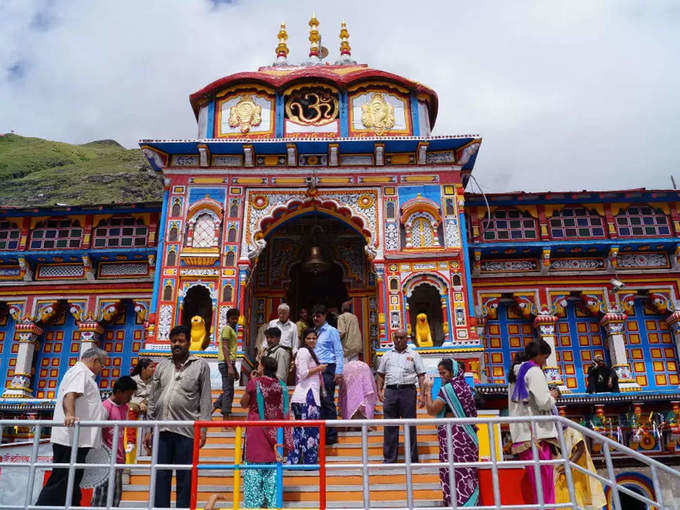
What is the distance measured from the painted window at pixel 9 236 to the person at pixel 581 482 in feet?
46.2

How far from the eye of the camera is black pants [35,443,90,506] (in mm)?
5133

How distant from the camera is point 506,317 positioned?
15.0 metres

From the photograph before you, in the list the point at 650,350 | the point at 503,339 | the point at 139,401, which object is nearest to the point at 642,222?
the point at 650,350

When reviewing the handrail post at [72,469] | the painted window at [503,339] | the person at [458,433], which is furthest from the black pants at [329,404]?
the painted window at [503,339]

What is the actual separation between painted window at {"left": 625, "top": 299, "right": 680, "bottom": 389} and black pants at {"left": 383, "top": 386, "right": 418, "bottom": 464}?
8971 millimetres

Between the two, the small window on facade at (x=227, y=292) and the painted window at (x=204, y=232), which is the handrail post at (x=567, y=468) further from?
the painted window at (x=204, y=232)

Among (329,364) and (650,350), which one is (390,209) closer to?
(329,364)

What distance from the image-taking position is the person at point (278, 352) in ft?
25.0

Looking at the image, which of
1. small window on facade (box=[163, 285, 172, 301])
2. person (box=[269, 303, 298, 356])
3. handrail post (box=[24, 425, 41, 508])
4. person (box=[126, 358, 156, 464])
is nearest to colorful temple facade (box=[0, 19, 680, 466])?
small window on facade (box=[163, 285, 172, 301])

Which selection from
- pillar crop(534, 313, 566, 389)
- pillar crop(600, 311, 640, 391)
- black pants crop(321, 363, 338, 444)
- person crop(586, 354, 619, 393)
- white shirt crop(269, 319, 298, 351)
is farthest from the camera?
pillar crop(534, 313, 566, 389)

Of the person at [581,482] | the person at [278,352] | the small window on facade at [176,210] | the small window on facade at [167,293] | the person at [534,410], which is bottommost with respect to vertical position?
the person at [581,482]

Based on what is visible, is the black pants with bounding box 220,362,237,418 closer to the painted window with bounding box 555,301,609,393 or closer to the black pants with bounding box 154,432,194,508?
the black pants with bounding box 154,432,194,508

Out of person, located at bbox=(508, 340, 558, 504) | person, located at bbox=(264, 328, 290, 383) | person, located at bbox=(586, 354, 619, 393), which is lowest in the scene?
person, located at bbox=(508, 340, 558, 504)

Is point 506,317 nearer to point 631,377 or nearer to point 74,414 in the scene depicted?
point 631,377
